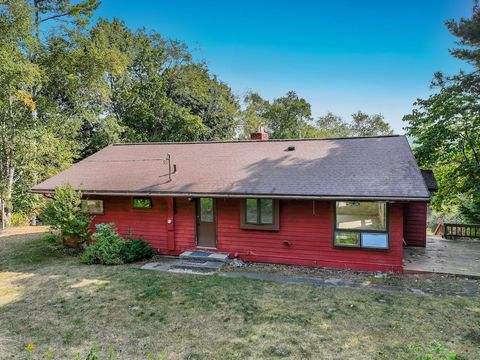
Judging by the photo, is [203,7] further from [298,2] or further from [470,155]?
[470,155]

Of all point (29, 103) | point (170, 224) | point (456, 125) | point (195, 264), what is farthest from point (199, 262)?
point (456, 125)

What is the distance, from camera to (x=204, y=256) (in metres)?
9.64

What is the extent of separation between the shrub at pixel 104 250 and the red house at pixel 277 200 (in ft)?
3.19

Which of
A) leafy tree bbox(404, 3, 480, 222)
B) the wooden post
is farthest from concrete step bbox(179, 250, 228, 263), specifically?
leafy tree bbox(404, 3, 480, 222)

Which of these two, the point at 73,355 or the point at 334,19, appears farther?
the point at 334,19

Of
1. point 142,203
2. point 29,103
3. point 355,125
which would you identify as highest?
point 355,125

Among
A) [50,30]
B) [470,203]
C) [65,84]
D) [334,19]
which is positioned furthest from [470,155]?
[50,30]

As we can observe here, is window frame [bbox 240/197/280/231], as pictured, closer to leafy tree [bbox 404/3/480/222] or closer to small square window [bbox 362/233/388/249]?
small square window [bbox 362/233/388/249]

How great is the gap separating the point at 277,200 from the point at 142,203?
459 centimetres

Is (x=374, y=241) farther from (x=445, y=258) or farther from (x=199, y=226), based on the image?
(x=199, y=226)

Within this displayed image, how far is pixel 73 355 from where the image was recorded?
15.7 ft

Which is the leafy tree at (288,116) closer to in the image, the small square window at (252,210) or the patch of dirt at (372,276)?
the small square window at (252,210)

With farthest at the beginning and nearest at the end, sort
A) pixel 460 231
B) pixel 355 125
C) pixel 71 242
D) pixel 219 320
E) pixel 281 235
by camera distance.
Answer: pixel 355 125, pixel 460 231, pixel 71 242, pixel 281 235, pixel 219 320

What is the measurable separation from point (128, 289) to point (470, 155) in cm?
1573
